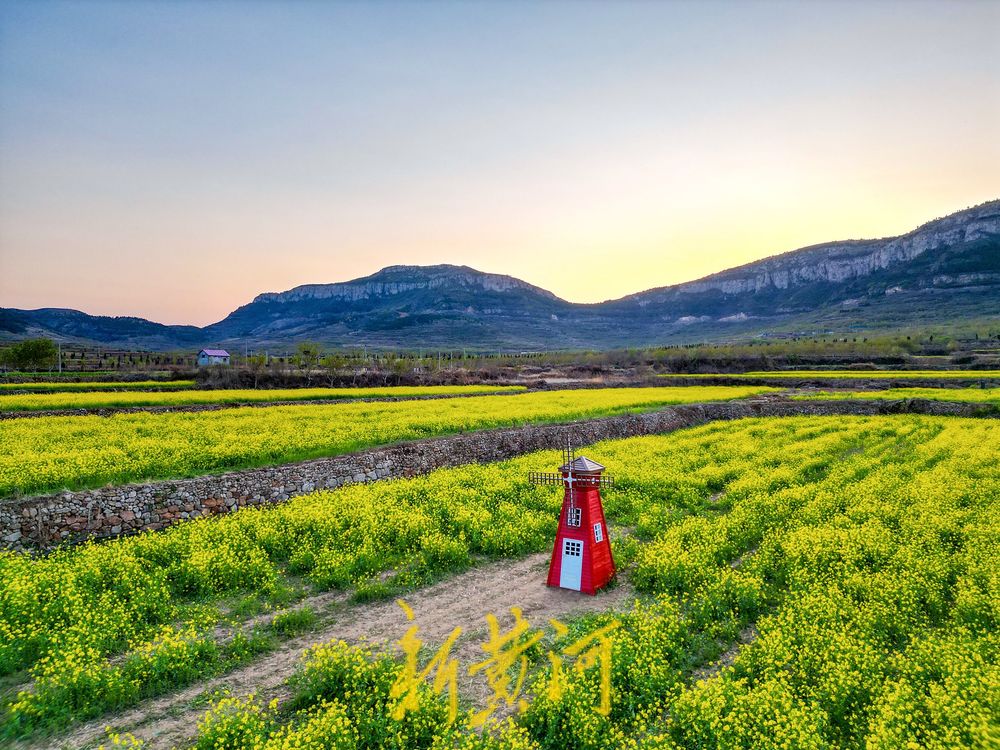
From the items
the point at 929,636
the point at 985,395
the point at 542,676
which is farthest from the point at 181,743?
the point at 985,395

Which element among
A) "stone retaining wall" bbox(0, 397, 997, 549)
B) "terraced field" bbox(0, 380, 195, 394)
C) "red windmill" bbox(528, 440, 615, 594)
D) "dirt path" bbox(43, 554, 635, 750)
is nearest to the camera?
"dirt path" bbox(43, 554, 635, 750)

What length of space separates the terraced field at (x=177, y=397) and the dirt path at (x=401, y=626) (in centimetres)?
2887

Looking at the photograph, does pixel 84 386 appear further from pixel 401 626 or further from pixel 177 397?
pixel 401 626

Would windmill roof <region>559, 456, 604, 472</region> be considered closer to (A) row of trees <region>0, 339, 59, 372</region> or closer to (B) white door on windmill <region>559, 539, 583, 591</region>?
(B) white door on windmill <region>559, 539, 583, 591</region>

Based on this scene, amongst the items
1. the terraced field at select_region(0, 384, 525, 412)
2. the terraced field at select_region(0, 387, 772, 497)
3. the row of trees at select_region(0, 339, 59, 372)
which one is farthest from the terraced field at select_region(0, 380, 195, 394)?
the row of trees at select_region(0, 339, 59, 372)

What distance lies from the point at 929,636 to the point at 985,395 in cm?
4857

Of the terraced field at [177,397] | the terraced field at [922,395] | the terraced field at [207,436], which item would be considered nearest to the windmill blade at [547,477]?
the terraced field at [207,436]

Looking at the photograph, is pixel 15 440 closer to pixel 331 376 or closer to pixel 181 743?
pixel 181 743

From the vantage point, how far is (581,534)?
1278 cm

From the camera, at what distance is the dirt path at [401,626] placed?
8.20 m

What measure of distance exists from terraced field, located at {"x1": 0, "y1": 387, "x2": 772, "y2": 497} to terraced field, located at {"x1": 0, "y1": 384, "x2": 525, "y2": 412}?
18.2ft

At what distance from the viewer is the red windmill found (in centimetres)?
1252

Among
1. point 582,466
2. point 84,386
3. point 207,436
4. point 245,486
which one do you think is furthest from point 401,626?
point 84,386

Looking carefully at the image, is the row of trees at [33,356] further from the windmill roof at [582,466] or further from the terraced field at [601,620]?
the windmill roof at [582,466]
